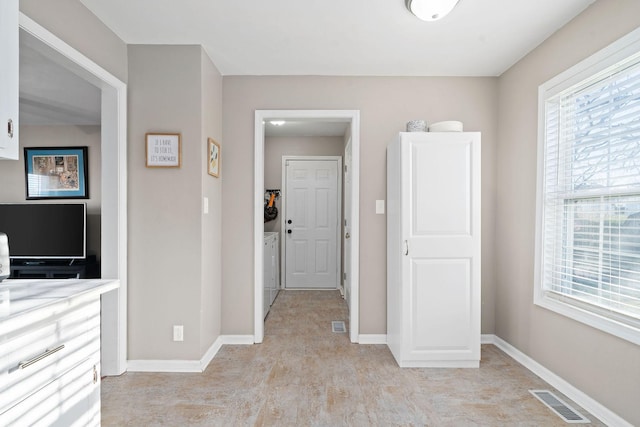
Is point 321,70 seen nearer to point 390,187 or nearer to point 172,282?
point 390,187

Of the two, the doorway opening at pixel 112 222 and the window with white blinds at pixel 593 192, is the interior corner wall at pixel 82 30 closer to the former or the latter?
the doorway opening at pixel 112 222

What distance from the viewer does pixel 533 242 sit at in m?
2.77

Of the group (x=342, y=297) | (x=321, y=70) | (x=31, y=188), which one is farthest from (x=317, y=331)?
(x=31, y=188)

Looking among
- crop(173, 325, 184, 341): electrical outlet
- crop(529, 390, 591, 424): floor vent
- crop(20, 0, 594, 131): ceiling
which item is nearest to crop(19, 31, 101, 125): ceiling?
crop(20, 0, 594, 131): ceiling

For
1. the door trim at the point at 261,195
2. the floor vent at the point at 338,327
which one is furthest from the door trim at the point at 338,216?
the door trim at the point at 261,195

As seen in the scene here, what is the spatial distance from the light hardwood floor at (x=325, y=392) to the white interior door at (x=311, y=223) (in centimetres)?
246

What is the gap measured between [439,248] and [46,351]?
7.93 ft

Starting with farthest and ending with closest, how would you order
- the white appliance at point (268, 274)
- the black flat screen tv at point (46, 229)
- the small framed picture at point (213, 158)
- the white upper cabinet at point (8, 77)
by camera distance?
the black flat screen tv at point (46, 229) < the white appliance at point (268, 274) < the small framed picture at point (213, 158) < the white upper cabinet at point (8, 77)

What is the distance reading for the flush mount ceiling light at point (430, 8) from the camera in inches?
81.7

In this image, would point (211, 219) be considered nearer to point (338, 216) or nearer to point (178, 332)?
point (178, 332)

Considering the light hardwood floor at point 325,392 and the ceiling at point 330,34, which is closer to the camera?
the light hardwood floor at point 325,392

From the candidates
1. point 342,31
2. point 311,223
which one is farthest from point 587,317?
point 311,223

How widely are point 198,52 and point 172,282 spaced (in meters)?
1.76

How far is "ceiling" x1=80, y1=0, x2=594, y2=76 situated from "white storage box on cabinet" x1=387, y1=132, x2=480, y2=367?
0.69m
